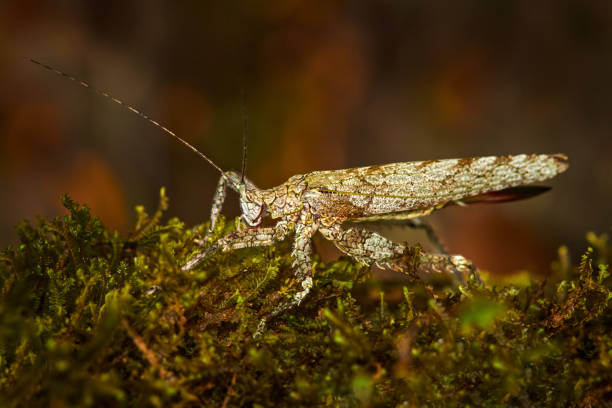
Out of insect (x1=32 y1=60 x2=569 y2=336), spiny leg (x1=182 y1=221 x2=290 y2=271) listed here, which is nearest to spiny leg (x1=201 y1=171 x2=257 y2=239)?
insect (x1=32 y1=60 x2=569 y2=336)


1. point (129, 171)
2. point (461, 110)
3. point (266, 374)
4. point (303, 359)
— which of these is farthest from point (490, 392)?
point (129, 171)

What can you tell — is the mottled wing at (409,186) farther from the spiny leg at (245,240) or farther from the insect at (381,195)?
the spiny leg at (245,240)

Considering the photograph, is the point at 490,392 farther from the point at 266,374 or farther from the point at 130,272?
the point at 130,272

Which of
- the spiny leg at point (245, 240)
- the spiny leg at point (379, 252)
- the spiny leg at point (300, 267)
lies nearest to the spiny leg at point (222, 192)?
the spiny leg at point (245, 240)

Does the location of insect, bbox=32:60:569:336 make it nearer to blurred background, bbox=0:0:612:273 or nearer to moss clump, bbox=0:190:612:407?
moss clump, bbox=0:190:612:407

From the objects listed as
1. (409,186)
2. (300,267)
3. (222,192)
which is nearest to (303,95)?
(222,192)

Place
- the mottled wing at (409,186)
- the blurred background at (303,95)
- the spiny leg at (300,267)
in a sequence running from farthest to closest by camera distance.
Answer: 1. the blurred background at (303,95)
2. the mottled wing at (409,186)
3. the spiny leg at (300,267)
